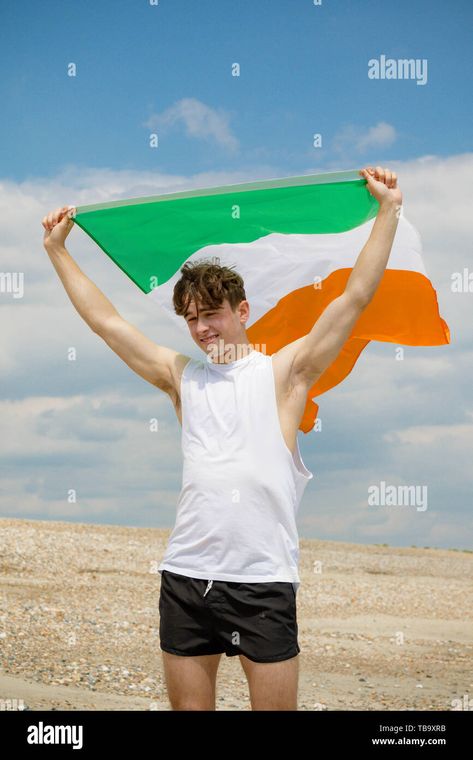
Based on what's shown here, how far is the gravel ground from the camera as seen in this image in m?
8.73

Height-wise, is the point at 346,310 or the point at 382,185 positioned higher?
the point at 382,185

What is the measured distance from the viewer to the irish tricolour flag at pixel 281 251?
189 inches

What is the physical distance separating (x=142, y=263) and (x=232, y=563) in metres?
2.04

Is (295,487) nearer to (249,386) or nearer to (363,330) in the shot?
(249,386)

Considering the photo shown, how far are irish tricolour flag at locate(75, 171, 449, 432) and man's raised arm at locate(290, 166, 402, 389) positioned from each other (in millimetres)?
1036

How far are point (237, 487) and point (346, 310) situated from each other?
824 mm

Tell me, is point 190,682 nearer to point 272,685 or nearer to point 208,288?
point 272,685

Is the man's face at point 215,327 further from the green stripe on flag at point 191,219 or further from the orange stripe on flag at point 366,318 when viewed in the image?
the orange stripe on flag at point 366,318

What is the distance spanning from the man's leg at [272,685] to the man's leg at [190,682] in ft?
0.64

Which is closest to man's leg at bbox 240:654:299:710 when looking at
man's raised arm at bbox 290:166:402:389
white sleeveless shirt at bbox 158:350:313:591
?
white sleeveless shirt at bbox 158:350:313:591

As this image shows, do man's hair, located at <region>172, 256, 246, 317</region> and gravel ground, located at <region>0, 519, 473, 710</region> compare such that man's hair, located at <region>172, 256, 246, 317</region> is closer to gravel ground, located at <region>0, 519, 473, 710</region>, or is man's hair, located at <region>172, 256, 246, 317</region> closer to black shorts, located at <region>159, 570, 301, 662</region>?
black shorts, located at <region>159, 570, 301, 662</region>

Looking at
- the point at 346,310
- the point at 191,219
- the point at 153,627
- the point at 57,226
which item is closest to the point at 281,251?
the point at 191,219

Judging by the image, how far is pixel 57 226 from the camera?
13.5 ft

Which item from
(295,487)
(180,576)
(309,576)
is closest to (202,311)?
(295,487)
